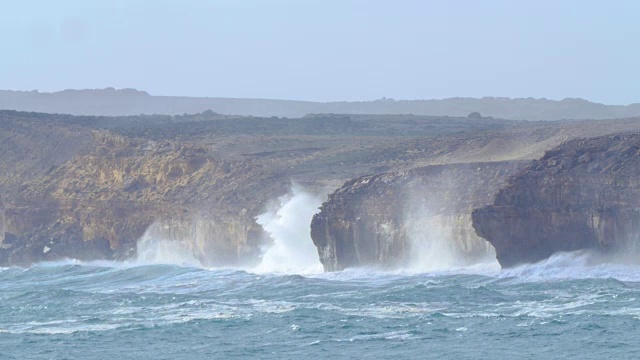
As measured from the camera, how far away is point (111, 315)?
39.5 m

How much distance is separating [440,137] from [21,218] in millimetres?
16355

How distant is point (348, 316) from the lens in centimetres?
3584

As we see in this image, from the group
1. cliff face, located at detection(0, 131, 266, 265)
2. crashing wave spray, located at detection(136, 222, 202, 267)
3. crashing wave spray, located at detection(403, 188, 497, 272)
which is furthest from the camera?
crashing wave spray, located at detection(136, 222, 202, 267)

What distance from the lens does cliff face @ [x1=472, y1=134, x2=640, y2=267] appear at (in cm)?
3934

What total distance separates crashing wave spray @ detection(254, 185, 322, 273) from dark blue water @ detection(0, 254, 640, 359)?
304cm

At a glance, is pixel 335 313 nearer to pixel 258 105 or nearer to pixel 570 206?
pixel 570 206

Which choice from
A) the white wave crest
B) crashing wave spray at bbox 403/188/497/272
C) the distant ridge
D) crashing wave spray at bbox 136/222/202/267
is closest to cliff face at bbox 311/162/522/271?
crashing wave spray at bbox 403/188/497/272

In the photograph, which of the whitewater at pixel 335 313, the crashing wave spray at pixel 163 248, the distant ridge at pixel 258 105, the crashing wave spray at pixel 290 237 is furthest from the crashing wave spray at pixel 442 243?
the distant ridge at pixel 258 105

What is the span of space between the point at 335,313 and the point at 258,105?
133985 millimetres

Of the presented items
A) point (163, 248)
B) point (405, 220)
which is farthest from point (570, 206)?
point (163, 248)

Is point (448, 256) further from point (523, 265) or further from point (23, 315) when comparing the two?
point (23, 315)

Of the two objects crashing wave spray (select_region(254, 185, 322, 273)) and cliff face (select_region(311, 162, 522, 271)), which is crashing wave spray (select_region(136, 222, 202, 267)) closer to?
crashing wave spray (select_region(254, 185, 322, 273))

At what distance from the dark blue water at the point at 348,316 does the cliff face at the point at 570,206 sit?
584 millimetres

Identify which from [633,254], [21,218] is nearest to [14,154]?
[21,218]
